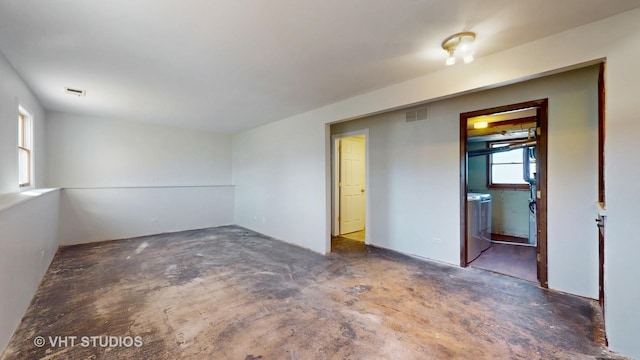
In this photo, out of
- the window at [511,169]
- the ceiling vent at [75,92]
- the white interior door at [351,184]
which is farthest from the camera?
the white interior door at [351,184]

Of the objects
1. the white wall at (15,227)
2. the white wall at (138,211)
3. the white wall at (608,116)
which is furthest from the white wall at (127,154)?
the white wall at (608,116)

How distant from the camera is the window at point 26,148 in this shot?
342 cm

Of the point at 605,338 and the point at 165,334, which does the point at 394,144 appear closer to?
the point at 605,338

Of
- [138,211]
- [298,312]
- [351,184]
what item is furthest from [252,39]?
[138,211]

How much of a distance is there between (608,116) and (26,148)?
6.40 meters

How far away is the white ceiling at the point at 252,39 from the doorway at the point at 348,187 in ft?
7.09

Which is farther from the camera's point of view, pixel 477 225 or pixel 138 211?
pixel 138 211

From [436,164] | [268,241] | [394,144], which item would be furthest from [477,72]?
[268,241]

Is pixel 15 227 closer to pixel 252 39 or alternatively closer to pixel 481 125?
pixel 252 39

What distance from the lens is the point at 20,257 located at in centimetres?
220

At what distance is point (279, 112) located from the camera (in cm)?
447

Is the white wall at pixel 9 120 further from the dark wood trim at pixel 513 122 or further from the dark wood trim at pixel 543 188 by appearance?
the dark wood trim at pixel 513 122

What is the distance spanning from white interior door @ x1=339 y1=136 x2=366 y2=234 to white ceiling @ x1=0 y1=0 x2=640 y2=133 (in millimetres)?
2277

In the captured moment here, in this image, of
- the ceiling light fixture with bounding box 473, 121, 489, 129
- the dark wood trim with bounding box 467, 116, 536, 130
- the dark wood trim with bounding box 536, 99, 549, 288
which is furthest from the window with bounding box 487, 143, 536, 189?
the dark wood trim with bounding box 536, 99, 549, 288
